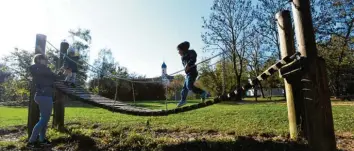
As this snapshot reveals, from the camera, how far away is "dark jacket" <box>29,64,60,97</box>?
17.2 feet

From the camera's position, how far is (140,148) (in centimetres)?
511

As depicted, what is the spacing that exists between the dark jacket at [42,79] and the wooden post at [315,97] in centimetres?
459

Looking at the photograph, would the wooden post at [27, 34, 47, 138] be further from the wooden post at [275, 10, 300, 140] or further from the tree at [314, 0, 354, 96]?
the tree at [314, 0, 354, 96]

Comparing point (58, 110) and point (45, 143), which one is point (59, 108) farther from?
point (45, 143)

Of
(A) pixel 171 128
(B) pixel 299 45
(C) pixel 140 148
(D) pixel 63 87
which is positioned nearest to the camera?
(B) pixel 299 45

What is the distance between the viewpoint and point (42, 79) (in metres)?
5.26

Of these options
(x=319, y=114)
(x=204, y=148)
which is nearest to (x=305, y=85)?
(x=319, y=114)

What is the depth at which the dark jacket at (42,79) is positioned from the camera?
5254 mm

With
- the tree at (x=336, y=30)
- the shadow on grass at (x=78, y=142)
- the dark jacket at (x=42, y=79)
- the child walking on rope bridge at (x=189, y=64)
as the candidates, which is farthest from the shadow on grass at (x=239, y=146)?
the tree at (x=336, y=30)

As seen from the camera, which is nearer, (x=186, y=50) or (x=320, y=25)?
(x=186, y=50)

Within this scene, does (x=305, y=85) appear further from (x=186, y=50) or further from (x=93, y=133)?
(x=93, y=133)

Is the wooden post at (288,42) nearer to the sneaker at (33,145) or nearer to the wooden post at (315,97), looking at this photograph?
the wooden post at (315,97)

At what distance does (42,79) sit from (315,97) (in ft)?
15.6

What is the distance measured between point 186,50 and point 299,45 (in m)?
2.23
